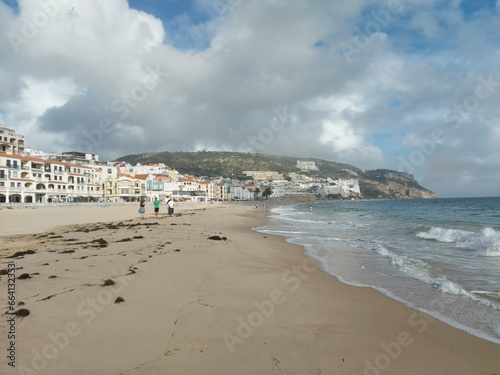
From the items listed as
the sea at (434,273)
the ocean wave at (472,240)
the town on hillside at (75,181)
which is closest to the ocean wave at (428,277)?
the sea at (434,273)

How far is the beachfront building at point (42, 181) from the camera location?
53094 mm

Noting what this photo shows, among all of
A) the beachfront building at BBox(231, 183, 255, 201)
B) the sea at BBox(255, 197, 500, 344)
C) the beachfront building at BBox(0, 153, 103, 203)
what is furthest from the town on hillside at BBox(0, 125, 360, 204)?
the sea at BBox(255, 197, 500, 344)

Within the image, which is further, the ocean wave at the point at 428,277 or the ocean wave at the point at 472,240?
the ocean wave at the point at 472,240

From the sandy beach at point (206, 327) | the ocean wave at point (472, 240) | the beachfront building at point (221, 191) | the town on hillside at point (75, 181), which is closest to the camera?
the sandy beach at point (206, 327)

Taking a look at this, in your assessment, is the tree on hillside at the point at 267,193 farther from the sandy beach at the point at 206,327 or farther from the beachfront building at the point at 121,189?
the sandy beach at the point at 206,327

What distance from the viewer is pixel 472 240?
618 inches

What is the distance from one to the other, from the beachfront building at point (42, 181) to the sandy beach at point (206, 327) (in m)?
57.3

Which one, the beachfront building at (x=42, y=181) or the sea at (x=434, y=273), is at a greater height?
the beachfront building at (x=42, y=181)

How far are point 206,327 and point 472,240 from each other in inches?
646

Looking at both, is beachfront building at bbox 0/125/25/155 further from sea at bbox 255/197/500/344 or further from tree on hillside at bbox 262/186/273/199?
tree on hillside at bbox 262/186/273/199

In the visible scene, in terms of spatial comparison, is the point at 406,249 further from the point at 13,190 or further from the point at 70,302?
the point at 13,190

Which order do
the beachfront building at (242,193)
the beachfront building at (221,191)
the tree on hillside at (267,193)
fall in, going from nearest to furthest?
1. the beachfront building at (221,191)
2. the beachfront building at (242,193)
3. the tree on hillside at (267,193)

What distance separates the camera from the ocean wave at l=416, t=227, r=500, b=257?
12494 millimetres

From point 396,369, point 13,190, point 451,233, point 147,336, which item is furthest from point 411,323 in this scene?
point 13,190
